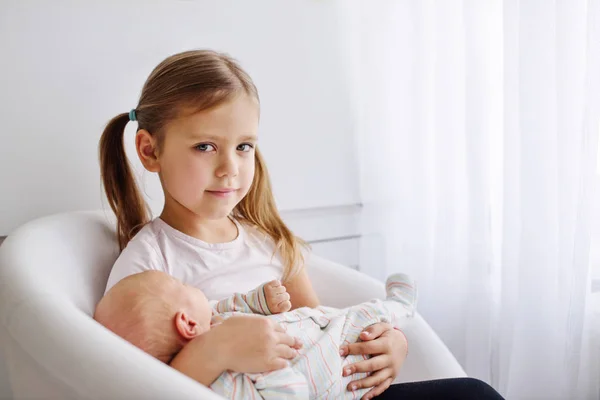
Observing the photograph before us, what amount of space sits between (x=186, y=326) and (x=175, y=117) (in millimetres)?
402

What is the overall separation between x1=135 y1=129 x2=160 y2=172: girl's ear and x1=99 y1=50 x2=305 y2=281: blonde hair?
18 mm

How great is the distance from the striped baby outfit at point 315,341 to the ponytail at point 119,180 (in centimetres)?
31

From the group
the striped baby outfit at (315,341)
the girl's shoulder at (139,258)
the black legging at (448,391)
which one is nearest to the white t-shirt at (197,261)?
the girl's shoulder at (139,258)

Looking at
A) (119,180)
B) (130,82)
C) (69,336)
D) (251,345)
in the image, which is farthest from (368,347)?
(130,82)

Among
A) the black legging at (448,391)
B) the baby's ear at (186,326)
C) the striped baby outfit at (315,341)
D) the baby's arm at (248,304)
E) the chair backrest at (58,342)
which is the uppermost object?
the chair backrest at (58,342)

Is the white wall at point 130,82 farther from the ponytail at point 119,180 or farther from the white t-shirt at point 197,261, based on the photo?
the white t-shirt at point 197,261

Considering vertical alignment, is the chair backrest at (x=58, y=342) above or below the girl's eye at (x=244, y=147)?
below

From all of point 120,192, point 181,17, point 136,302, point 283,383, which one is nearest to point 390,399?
point 283,383

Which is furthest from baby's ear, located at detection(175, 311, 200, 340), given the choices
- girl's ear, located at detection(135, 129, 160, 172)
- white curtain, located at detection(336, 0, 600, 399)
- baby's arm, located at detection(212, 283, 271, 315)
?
white curtain, located at detection(336, 0, 600, 399)

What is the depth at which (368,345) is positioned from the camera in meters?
1.06

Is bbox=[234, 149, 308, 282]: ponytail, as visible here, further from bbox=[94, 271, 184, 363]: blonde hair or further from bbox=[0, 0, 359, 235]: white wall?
bbox=[94, 271, 184, 363]: blonde hair

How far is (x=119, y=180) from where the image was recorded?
1.33 m

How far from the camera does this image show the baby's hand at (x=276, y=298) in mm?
1049

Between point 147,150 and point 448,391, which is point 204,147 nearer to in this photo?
point 147,150
